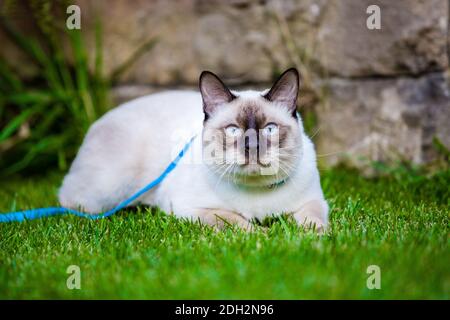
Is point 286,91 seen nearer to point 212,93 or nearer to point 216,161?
point 212,93

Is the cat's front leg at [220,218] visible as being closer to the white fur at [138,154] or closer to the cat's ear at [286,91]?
the white fur at [138,154]

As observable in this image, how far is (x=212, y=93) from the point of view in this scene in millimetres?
2566

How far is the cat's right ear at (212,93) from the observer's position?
2.52 metres

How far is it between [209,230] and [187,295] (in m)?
0.69

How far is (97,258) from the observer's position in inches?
83.2

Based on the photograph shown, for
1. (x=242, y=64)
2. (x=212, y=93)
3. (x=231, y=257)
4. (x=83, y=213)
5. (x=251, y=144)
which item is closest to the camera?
(x=231, y=257)

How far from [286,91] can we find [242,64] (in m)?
1.88

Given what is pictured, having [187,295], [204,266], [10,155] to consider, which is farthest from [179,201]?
[10,155]

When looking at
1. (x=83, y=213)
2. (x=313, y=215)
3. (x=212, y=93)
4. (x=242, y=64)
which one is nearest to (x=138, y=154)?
(x=83, y=213)

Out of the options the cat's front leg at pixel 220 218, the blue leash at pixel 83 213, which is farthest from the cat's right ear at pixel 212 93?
the cat's front leg at pixel 220 218

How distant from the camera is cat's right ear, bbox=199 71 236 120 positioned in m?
2.52

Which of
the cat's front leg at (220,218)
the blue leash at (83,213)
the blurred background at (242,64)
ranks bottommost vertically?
the cat's front leg at (220,218)

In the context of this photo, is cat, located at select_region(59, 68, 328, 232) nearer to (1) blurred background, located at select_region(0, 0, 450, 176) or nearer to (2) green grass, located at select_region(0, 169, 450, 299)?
(2) green grass, located at select_region(0, 169, 450, 299)

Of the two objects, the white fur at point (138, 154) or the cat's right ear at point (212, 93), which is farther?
the white fur at point (138, 154)
